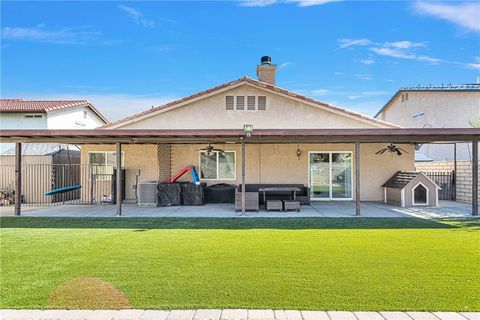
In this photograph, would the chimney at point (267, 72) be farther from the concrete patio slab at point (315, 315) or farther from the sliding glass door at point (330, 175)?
the concrete patio slab at point (315, 315)

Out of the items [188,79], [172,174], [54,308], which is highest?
[188,79]

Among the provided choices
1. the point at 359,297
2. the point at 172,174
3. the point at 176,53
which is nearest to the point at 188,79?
the point at 176,53

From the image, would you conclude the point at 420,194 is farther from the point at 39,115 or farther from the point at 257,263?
the point at 39,115

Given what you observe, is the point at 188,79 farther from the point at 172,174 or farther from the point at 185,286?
the point at 185,286

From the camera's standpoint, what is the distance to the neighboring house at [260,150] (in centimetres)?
1338

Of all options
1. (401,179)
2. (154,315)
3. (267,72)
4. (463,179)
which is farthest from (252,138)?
(463,179)

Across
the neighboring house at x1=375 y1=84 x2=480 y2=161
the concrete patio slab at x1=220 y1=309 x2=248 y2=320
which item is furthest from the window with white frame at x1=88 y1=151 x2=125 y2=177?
the neighboring house at x1=375 y1=84 x2=480 y2=161

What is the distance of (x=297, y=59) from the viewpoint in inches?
711

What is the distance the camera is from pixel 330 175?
44.2 ft

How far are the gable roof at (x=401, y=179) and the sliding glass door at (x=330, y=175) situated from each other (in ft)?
5.03

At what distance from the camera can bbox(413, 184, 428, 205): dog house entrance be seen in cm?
1196

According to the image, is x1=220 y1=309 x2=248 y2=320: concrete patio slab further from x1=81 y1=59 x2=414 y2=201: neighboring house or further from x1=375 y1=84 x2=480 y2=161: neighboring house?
x1=375 y1=84 x2=480 y2=161: neighboring house

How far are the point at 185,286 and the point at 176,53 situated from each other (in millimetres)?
14262

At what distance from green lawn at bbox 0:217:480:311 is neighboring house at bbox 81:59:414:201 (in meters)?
5.00
